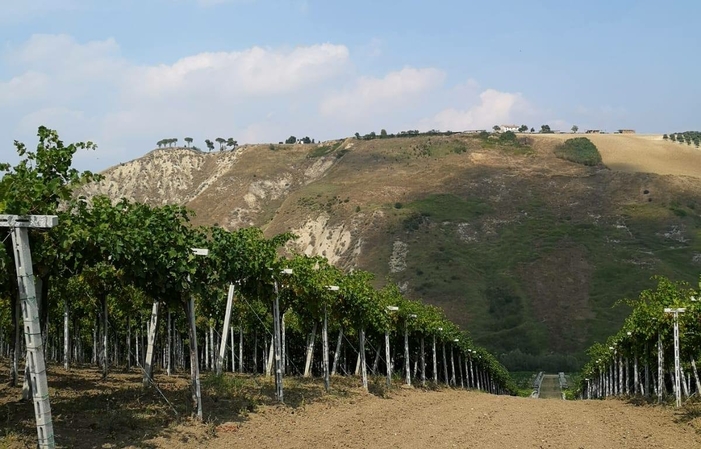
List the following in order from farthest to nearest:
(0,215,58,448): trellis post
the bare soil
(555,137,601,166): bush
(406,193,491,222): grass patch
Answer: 1. (555,137,601,166): bush
2. (406,193,491,222): grass patch
3. the bare soil
4. (0,215,58,448): trellis post

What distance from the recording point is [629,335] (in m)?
31.0

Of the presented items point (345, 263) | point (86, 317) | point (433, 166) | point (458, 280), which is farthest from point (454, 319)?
point (433, 166)

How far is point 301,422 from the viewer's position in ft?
54.3

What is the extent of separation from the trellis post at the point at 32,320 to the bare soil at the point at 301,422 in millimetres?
1029

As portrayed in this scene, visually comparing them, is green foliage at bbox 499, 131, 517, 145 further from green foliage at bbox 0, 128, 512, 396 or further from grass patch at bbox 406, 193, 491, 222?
green foliage at bbox 0, 128, 512, 396

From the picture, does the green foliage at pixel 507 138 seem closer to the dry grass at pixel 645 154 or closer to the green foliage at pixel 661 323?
the dry grass at pixel 645 154

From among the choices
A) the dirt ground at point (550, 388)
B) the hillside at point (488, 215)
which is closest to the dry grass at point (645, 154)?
the hillside at point (488, 215)

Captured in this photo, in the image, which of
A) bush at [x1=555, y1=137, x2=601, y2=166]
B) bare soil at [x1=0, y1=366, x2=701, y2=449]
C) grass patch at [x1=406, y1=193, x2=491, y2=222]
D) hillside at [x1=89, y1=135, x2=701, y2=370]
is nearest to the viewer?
bare soil at [x1=0, y1=366, x2=701, y2=449]

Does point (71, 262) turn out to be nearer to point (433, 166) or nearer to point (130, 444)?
point (130, 444)

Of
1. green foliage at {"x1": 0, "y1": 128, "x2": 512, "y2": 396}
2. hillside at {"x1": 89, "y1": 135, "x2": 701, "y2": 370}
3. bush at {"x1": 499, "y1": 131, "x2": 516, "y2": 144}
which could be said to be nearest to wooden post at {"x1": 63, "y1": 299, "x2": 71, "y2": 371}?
green foliage at {"x1": 0, "y1": 128, "x2": 512, "y2": 396}

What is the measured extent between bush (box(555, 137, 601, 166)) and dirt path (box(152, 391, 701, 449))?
13690 centimetres

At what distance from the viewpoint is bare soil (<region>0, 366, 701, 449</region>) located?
12.6 meters

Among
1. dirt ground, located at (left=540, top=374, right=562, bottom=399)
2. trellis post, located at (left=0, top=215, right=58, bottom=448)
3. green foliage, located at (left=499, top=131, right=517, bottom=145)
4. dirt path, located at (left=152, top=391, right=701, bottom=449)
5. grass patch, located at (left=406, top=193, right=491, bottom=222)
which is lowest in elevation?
dirt ground, located at (left=540, top=374, right=562, bottom=399)

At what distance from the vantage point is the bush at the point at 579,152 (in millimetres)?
153500
